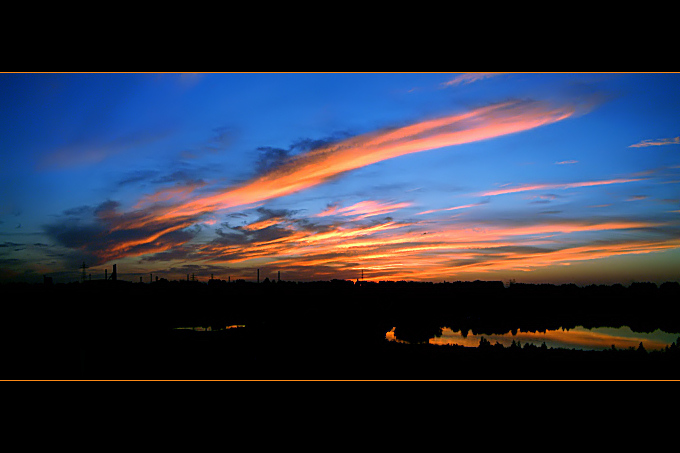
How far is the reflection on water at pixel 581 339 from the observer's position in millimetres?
11830

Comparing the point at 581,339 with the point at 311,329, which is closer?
the point at 311,329

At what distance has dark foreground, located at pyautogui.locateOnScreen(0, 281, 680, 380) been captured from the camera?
6.24 metres

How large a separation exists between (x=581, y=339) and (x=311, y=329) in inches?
411

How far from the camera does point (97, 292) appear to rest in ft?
43.2

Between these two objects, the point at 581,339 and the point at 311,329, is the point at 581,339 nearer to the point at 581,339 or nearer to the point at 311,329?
the point at 581,339

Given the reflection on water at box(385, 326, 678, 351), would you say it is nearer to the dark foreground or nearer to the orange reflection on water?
the orange reflection on water

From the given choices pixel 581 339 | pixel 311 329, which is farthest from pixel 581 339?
pixel 311 329

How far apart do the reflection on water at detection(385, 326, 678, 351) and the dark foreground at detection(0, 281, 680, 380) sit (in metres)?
0.90

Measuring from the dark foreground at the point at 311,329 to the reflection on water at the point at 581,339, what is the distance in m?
0.90

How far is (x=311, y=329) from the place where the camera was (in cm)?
1096
